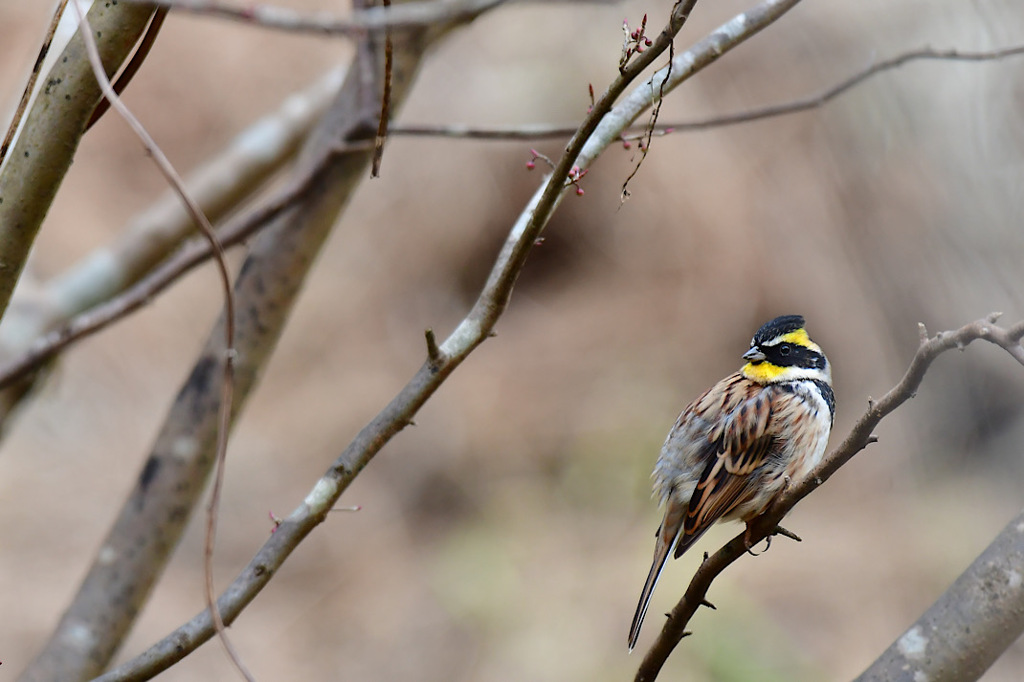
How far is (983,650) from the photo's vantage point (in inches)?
74.9

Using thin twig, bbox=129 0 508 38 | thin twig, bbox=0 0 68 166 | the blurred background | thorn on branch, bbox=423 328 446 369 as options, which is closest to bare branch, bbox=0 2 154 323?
thin twig, bbox=0 0 68 166

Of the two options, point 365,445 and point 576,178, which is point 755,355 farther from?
point 365,445

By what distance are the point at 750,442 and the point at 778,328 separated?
12.5 inches

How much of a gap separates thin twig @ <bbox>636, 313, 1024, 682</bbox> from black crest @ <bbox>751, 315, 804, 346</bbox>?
0.63 m

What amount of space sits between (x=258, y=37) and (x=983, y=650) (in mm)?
9490

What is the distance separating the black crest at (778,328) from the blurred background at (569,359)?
1.73 meters

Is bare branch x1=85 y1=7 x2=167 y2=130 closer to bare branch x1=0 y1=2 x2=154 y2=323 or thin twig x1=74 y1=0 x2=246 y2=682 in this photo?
bare branch x1=0 y1=2 x2=154 y2=323

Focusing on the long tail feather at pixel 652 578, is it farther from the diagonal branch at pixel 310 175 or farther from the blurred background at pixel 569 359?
the blurred background at pixel 569 359

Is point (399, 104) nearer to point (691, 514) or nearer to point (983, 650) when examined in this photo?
point (691, 514)

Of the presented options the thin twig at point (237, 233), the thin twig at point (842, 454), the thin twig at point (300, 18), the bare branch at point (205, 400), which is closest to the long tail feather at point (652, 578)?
the thin twig at point (842, 454)

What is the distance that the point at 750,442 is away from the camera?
102 inches

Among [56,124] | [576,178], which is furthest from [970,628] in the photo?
[56,124]

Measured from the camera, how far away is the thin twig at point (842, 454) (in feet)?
4.73

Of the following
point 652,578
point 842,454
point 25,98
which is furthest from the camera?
point 652,578
